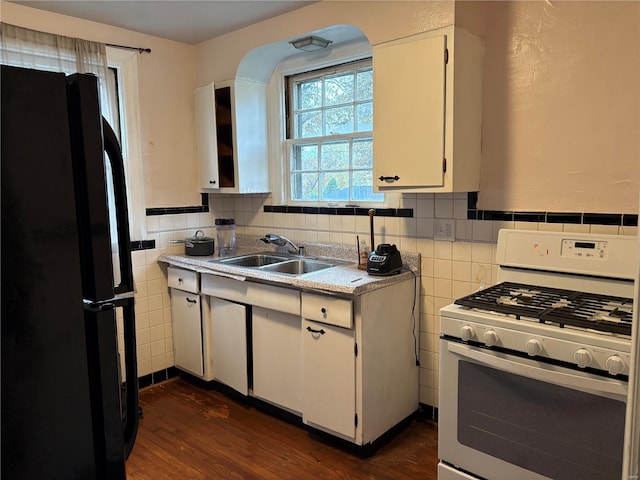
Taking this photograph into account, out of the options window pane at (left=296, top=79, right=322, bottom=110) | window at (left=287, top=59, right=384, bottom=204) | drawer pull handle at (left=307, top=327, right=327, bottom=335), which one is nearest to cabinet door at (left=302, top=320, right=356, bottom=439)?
drawer pull handle at (left=307, top=327, right=327, bottom=335)

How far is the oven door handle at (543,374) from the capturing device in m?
1.48

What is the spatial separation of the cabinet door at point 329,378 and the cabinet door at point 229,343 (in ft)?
1.70

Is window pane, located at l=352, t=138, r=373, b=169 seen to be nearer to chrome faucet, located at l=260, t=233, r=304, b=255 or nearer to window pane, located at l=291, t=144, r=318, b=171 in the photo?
window pane, located at l=291, t=144, r=318, b=171

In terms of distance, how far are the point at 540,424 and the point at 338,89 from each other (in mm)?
2303

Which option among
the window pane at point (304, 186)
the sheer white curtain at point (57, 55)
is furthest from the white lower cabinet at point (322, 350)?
the sheer white curtain at point (57, 55)

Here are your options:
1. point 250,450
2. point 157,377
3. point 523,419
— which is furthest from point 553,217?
point 157,377

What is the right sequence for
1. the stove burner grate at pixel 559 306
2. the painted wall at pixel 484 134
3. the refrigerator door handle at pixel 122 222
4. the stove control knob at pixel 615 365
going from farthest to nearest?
the painted wall at pixel 484 134 → the stove burner grate at pixel 559 306 → the stove control knob at pixel 615 365 → the refrigerator door handle at pixel 122 222

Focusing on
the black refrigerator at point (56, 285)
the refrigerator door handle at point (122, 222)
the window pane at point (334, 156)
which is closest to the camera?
the black refrigerator at point (56, 285)

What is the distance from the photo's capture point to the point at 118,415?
988 mm

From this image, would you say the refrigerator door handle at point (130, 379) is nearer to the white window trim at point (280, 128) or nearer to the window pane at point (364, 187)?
the window pane at point (364, 187)

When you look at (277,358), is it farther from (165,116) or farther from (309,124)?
(165,116)

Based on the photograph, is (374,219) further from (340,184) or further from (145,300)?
(145,300)

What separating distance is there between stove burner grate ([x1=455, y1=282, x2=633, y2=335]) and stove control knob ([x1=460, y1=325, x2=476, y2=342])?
0.10m

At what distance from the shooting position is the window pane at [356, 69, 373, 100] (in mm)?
2945
